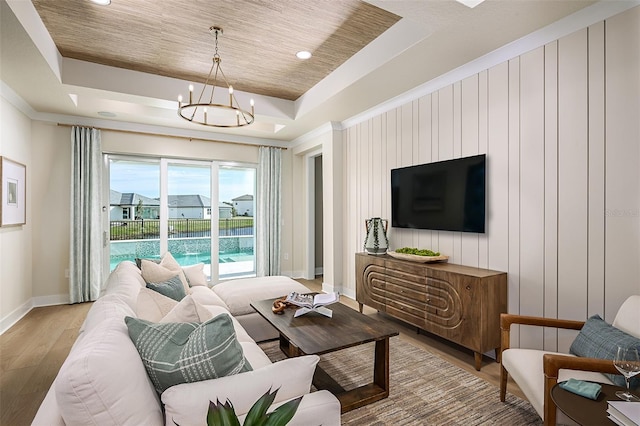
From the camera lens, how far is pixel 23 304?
409 cm

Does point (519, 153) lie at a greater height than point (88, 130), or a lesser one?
lesser

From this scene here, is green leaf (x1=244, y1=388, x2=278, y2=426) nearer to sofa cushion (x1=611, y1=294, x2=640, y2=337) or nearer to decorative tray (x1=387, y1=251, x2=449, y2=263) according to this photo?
sofa cushion (x1=611, y1=294, x2=640, y2=337)

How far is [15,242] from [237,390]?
4302 millimetres

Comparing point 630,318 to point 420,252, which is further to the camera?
point 420,252

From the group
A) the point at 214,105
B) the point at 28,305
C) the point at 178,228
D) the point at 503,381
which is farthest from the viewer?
the point at 178,228

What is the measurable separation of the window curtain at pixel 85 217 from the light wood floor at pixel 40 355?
40 centimetres

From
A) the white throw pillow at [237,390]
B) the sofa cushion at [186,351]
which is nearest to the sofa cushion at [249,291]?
the sofa cushion at [186,351]

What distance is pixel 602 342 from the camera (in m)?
1.72

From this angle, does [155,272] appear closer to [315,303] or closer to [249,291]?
[249,291]

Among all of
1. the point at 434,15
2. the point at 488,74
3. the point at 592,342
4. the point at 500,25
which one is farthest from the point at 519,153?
the point at 592,342

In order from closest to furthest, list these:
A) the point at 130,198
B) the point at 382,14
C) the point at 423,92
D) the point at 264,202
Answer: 1. the point at 382,14
2. the point at 423,92
3. the point at 130,198
4. the point at 264,202

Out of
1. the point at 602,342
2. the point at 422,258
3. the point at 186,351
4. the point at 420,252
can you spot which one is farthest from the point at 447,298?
the point at 186,351

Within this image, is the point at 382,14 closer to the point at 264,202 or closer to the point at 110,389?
the point at 110,389

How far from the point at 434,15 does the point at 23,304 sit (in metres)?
5.44
